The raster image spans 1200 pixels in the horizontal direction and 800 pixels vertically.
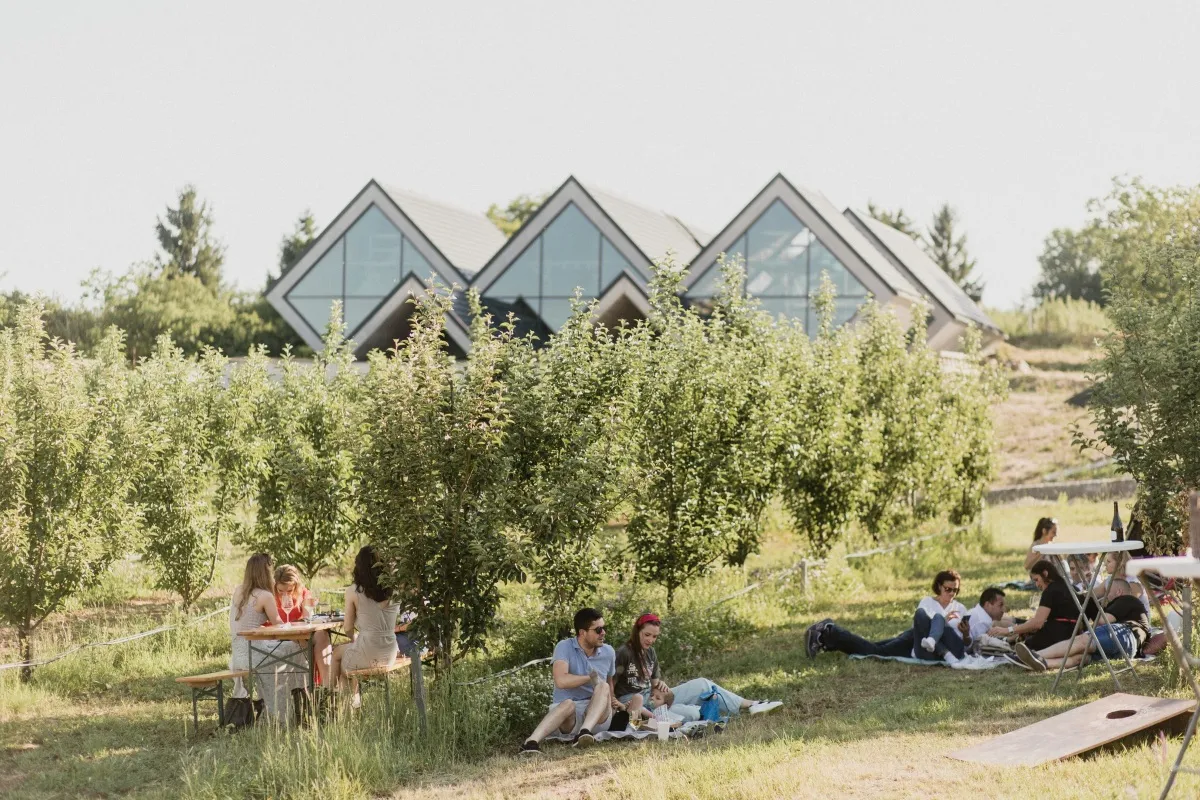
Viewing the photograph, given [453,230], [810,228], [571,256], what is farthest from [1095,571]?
[453,230]

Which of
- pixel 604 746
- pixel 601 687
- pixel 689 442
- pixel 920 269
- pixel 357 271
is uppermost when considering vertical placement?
pixel 920 269

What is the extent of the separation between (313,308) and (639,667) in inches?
936

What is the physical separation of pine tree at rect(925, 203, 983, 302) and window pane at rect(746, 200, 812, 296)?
40.6 m

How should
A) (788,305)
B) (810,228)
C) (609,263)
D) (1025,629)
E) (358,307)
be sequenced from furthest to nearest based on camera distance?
1. (358,307)
2. (609,263)
3. (788,305)
4. (810,228)
5. (1025,629)

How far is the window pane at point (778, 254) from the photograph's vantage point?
28.3m

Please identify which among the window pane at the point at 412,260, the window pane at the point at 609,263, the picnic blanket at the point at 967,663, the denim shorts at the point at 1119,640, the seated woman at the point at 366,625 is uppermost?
the window pane at the point at 412,260

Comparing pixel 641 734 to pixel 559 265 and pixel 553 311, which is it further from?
pixel 559 265

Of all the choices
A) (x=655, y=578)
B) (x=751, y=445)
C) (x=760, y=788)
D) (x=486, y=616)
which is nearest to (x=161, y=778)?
(x=486, y=616)

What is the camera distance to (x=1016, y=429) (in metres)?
33.9

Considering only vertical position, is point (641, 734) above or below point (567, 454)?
below

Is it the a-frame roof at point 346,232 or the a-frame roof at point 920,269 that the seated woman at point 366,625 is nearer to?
the a-frame roof at point 346,232

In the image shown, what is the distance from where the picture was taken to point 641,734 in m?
8.75

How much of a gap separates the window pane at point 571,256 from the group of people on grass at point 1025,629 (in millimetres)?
19169

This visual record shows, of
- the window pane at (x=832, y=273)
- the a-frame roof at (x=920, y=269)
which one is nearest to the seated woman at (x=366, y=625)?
the window pane at (x=832, y=273)
